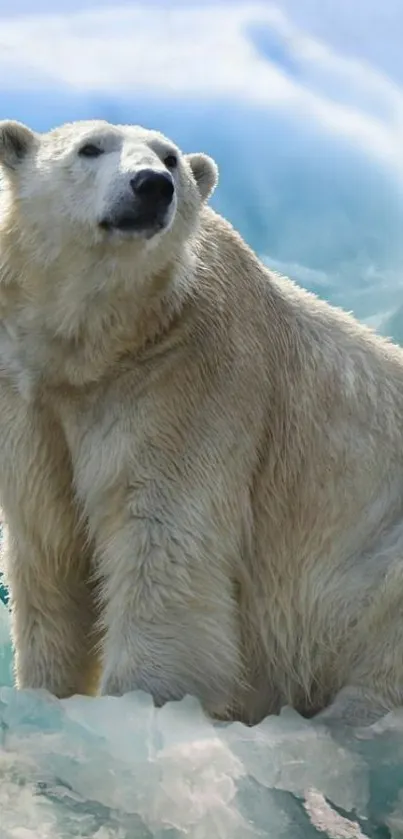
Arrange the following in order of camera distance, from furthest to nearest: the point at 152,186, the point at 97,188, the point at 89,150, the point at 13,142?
the point at 13,142
the point at 89,150
the point at 97,188
the point at 152,186

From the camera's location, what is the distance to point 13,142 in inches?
111

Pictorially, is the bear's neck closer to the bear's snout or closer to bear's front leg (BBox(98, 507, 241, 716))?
the bear's snout

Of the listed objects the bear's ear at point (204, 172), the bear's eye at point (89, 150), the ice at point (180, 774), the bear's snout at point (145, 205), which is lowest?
the ice at point (180, 774)

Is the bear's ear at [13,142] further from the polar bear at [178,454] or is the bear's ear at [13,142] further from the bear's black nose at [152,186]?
the bear's black nose at [152,186]

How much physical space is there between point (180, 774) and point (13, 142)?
5.28 feet

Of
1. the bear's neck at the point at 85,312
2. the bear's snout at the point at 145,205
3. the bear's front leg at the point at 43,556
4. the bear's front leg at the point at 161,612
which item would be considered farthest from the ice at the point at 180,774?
the bear's snout at the point at 145,205

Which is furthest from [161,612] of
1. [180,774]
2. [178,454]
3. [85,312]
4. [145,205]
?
[145,205]

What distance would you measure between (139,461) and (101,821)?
949 mm

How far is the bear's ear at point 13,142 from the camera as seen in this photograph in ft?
9.16

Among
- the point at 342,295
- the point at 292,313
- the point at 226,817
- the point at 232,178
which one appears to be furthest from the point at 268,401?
the point at 232,178

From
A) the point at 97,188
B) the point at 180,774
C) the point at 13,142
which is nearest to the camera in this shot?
the point at 180,774

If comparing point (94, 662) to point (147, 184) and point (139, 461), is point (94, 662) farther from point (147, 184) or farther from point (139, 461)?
point (147, 184)

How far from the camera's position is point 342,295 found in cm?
700

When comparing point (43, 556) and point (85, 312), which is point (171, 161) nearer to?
point (85, 312)
